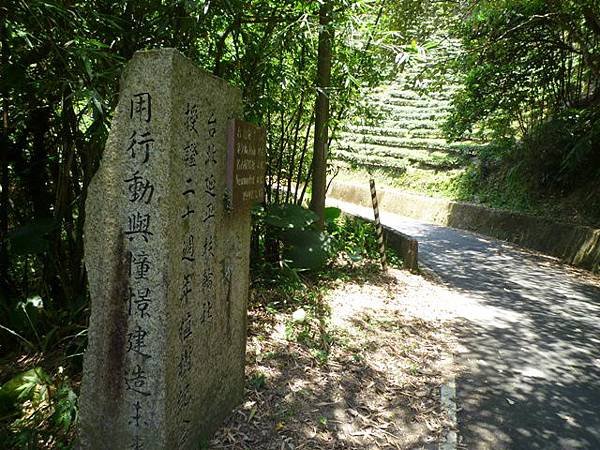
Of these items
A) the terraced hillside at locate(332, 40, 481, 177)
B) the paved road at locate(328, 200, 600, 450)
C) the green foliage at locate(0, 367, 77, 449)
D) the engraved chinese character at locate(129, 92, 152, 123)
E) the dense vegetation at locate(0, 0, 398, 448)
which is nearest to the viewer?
the engraved chinese character at locate(129, 92, 152, 123)

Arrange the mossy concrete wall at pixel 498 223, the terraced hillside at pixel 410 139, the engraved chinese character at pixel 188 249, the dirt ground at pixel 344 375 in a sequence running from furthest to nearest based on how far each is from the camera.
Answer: the terraced hillside at pixel 410 139, the mossy concrete wall at pixel 498 223, the dirt ground at pixel 344 375, the engraved chinese character at pixel 188 249

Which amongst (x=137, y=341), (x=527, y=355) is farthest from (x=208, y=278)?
(x=527, y=355)

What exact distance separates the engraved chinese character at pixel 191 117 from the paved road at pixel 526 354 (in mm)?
2848

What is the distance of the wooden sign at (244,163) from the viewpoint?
9.48 ft

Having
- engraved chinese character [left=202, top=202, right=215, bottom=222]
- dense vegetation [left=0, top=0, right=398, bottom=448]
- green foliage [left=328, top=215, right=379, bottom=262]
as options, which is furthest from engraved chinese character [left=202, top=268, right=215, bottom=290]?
green foliage [left=328, top=215, right=379, bottom=262]

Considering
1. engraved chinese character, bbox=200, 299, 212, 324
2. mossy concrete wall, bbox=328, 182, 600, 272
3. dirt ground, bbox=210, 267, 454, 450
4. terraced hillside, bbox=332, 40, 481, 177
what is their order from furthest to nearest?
terraced hillside, bbox=332, 40, 481, 177 → mossy concrete wall, bbox=328, 182, 600, 272 → dirt ground, bbox=210, 267, 454, 450 → engraved chinese character, bbox=200, 299, 212, 324

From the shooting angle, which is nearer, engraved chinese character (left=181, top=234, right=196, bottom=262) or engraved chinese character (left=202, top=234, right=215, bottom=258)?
engraved chinese character (left=181, top=234, right=196, bottom=262)

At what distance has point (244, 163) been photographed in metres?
3.08

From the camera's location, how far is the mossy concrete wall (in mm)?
9367

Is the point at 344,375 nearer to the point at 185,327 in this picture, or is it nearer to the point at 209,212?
the point at 185,327

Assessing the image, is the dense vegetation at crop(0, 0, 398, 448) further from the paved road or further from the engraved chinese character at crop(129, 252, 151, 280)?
the paved road

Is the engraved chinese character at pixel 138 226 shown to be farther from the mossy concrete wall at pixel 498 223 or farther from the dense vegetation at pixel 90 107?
the mossy concrete wall at pixel 498 223

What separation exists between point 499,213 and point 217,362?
11.5m

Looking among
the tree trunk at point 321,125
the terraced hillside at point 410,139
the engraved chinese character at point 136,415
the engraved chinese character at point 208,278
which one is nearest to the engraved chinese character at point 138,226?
the engraved chinese character at point 208,278
